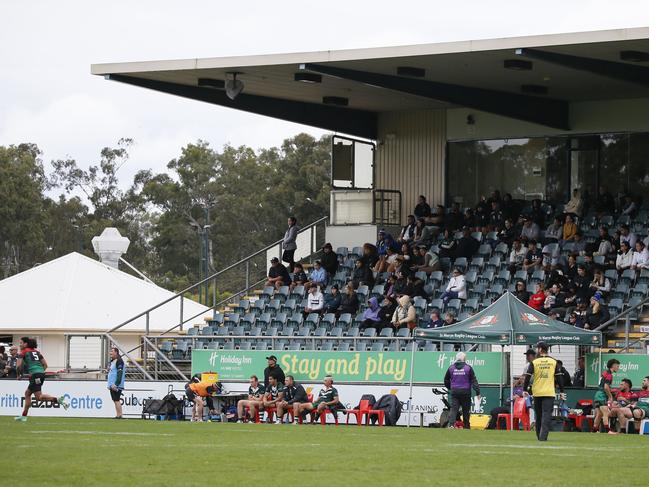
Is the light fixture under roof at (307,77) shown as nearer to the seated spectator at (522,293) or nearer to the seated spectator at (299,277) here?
the seated spectator at (299,277)

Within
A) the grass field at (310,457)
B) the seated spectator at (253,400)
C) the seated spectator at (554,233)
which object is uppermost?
the seated spectator at (554,233)

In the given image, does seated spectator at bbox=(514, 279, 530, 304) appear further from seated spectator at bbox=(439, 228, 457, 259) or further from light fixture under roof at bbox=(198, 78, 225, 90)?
light fixture under roof at bbox=(198, 78, 225, 90)

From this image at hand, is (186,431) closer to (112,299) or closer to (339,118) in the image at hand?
(339,118)

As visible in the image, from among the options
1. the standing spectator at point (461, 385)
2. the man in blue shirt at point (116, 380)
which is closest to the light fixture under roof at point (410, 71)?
the standing spectator at point (461, 385)

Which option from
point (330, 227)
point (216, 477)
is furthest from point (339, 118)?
point (216, 477)

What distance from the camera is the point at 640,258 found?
28688mm

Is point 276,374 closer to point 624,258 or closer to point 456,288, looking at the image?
point 456,288

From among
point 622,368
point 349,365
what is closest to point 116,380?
point 349,365

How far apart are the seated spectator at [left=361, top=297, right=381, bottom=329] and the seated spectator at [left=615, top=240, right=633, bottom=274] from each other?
520cm

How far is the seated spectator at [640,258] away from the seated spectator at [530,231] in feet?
11.0

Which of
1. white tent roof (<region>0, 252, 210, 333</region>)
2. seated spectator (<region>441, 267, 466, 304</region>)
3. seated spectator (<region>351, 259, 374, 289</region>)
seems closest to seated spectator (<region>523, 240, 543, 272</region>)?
seated spectator (<region>441, 267, 466, 304</region>)

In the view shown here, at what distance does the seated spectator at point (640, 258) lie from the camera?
28.6 metres

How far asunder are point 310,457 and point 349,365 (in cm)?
1169

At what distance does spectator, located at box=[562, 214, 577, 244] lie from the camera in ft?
102
